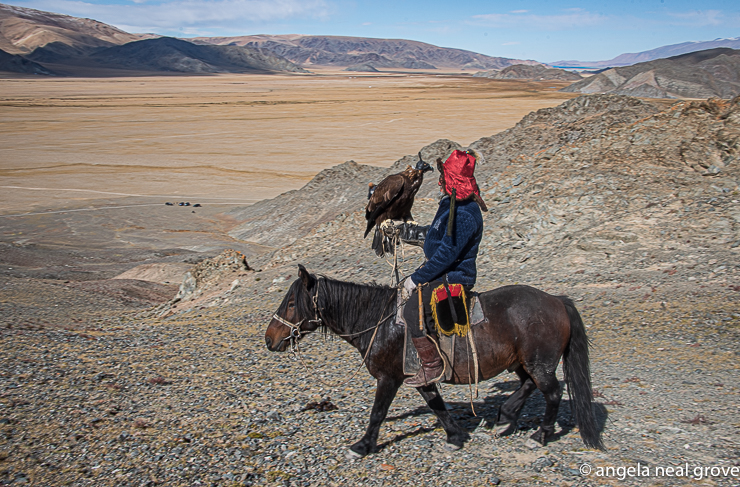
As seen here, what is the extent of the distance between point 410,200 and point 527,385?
2.49 m

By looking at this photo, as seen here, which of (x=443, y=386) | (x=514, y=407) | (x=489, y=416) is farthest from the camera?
(x=443, y=386)

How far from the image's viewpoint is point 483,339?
5324mm

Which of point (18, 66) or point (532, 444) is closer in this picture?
point (532, 444)

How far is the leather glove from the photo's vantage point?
5.34 meters

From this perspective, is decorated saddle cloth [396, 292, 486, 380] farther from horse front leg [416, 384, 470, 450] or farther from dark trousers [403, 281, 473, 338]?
horse front leg [416, 384, 470, 450]

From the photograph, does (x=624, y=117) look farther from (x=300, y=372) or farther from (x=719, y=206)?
(x=300, y=372)

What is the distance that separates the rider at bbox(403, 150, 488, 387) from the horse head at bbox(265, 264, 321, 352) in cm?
94

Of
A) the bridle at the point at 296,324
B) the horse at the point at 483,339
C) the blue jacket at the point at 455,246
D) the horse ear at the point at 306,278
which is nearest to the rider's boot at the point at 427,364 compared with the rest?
the horse at the point at 483,339

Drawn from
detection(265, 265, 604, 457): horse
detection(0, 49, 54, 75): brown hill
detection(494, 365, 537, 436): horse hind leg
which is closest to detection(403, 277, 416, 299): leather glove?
detection(265, 265, 604, 457): horse

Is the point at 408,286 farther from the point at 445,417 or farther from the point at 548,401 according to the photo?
the point at 548,401

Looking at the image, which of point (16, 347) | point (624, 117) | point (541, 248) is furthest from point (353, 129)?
point (16, 347)

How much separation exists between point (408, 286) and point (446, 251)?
23.6 inches

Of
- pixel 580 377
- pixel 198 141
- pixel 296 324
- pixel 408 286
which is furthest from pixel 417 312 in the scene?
pixel 198 141

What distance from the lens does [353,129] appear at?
67.6 m
